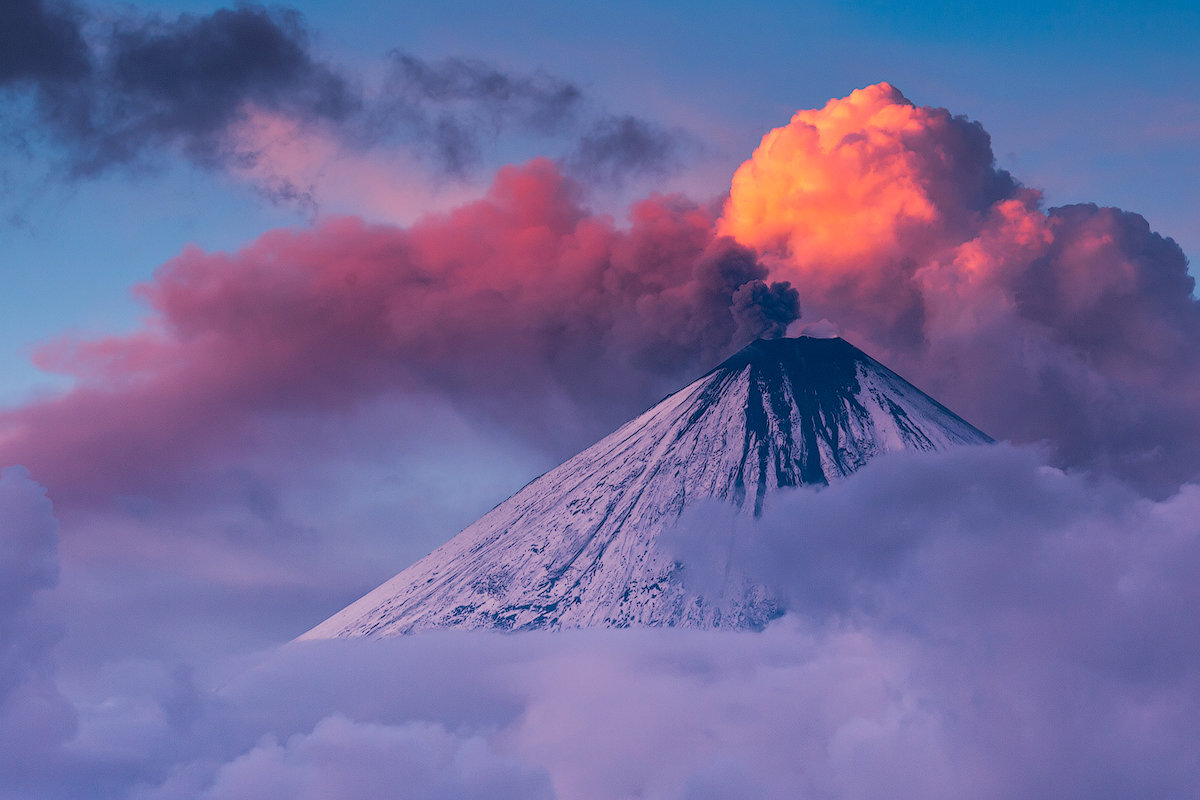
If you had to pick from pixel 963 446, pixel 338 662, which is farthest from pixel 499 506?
pixel 963 446

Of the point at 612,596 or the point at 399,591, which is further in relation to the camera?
the point at 399,591

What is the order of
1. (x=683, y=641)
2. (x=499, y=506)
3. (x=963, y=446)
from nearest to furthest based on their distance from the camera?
1. (x=683, y=641)
2. (x=963, y=446)
3. (x=499, y=506)

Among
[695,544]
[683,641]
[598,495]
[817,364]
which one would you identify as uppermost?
[817,364]

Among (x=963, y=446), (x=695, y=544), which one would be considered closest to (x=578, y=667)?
(x=695, y=544)

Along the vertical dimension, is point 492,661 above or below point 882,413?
below

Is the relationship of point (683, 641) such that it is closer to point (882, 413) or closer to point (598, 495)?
point (598, 495)

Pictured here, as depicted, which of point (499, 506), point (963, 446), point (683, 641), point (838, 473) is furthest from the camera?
point (499, 506)

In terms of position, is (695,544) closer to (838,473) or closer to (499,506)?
(838,473)
